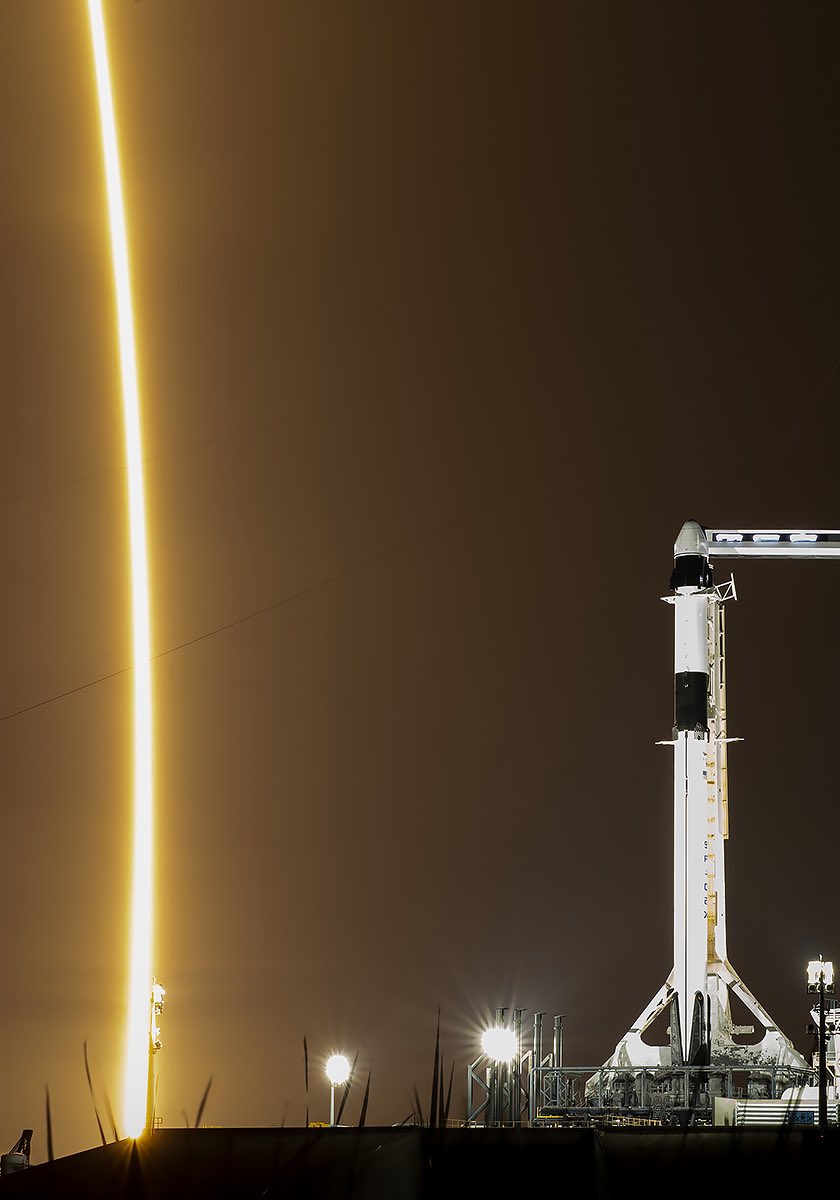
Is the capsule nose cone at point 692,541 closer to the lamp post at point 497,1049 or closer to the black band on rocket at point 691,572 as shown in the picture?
the black band on rocket at point 691,572

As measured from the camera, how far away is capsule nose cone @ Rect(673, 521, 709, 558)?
41.2m

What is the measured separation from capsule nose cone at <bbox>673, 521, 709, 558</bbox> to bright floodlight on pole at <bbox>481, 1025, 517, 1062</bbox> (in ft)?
46.2

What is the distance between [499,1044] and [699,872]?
28.2ft

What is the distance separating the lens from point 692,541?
41281 millimetres

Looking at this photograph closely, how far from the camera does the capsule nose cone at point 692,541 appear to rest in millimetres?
41188

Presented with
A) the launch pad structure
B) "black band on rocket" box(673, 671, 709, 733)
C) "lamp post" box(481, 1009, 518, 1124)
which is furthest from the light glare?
"black band on rocket" box(673, 671, 709, 733)

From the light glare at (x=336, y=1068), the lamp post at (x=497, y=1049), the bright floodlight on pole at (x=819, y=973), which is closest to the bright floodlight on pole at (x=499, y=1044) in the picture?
the lamp post at (x=497, y=1049)

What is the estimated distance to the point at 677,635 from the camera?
40.1 meters

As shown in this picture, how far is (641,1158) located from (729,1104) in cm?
2462

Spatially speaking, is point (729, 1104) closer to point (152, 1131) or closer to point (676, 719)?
point (676, 719)

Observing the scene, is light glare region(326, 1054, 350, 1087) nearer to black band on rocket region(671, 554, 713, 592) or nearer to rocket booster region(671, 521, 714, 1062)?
rocket booster region(671, 521, 714, 1062)

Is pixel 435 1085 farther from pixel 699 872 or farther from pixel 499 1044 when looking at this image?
pixel 699 872

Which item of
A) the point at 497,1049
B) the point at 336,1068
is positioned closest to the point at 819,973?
the point at 497,1049

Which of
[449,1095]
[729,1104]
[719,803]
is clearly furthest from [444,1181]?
[719,803]
